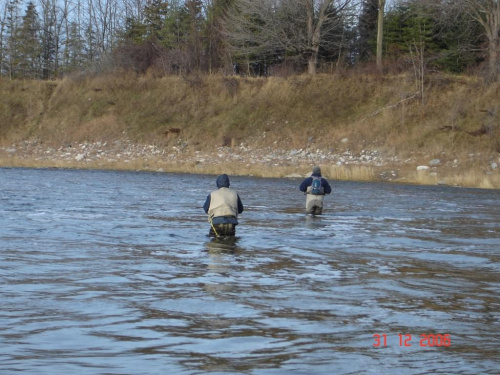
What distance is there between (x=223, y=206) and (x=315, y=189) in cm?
557

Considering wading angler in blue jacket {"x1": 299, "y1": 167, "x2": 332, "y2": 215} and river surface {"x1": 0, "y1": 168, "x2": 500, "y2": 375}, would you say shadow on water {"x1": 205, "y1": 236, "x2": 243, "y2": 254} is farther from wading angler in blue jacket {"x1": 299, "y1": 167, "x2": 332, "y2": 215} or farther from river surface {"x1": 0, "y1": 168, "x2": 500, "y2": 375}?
wading angler in blue jacket {"x1": 299, "y1": 167, "x2": 332, "y2": 215}

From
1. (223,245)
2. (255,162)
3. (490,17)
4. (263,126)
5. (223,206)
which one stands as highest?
(490,17)

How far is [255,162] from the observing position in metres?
42.4

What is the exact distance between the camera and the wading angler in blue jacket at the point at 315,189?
19500 millimetres

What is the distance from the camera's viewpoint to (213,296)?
975cm

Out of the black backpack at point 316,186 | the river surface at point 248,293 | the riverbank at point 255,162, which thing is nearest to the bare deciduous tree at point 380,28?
the riverbank at point 255,162

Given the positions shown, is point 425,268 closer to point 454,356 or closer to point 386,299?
point 386,299

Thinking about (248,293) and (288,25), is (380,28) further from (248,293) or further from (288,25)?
(248,293)

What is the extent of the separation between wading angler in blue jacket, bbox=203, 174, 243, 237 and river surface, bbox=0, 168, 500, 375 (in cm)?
38

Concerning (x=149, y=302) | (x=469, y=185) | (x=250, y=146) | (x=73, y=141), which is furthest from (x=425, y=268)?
(x=73, y=141)

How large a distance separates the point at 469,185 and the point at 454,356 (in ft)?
91.2
